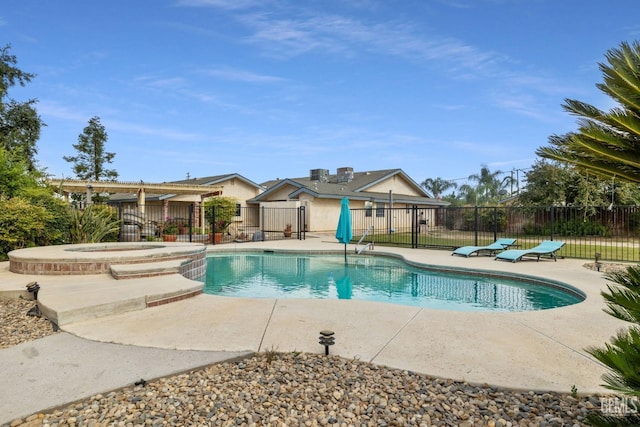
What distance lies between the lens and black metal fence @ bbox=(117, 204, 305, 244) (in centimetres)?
1748

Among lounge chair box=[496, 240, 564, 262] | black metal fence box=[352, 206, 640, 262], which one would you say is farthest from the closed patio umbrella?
lounge chair box=[496, 240, 564, 262]

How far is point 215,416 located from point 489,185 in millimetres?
49886

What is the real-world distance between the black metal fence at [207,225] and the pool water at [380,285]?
17.4ft

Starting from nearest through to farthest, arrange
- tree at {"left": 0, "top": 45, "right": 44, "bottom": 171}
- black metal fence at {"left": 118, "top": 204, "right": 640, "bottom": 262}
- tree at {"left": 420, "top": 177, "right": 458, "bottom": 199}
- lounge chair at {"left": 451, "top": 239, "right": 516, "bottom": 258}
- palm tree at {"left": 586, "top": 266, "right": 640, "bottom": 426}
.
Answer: palm tree at {"left": 586, "top": 266, "right": 640, "bottom": 426}, lounge chair at {"left": 451, "top": 239, "right": 516, "bottom": 258}, black metal fence at {"left": 118, "top": 204, "right": 640, "bottom": 262}, tree at {"left": 0, "top": 45, "right": 44, "bottom": 171}, tree at {"left": 420, "top": 177, "right": 458, "bottom": 199}

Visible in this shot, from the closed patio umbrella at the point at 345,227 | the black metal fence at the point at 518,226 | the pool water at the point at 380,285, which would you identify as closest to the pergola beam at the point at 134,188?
the black metal fence at the point at 518,226

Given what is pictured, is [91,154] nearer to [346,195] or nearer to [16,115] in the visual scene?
[16,115]

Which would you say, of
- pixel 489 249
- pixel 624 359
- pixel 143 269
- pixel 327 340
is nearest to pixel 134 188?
pixel 143 269

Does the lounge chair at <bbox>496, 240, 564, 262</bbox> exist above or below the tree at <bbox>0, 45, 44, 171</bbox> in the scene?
below

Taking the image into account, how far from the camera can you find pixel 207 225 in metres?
24.9

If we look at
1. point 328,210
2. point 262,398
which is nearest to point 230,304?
point 262,398

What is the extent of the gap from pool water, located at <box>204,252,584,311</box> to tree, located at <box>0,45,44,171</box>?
1934 centimetres

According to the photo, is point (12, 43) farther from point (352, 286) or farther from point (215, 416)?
point (215, 416)

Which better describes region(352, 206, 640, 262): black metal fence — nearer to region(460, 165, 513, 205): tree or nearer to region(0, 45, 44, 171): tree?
region(460, 165, 513, 205): tree

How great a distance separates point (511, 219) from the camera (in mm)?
25875
